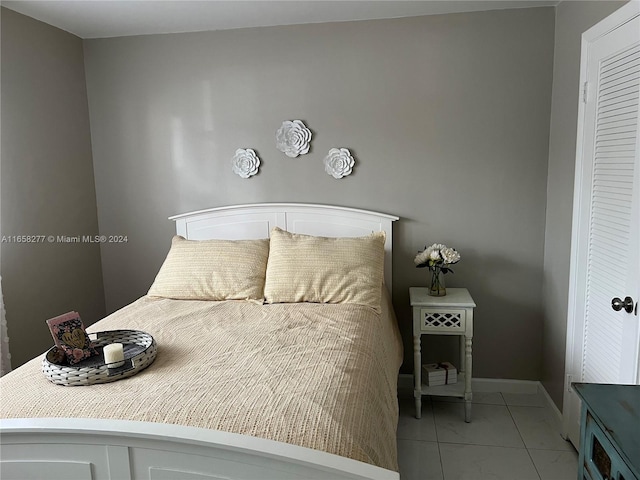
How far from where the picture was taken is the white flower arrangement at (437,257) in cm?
282

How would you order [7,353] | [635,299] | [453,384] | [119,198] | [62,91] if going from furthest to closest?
[119,198]
[62,91]
[453,384]
[7,353]
[635,299]

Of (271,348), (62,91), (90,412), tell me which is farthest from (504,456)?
Answer: (62,91)

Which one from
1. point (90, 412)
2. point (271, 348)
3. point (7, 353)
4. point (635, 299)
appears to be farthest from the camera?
point (7, 353)

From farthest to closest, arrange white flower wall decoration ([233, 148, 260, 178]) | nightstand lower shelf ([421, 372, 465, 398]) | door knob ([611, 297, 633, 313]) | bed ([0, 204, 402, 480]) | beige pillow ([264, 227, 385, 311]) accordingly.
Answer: white flower wall decoration ([233, 148, 260, 178]), nightstand lower shelf ([421, 372, 465, 398]), beige pillow ([264, 227, 385, 311]), door knob ([611, 297, 633, 313]), bed ([0, 204, 402, 480])

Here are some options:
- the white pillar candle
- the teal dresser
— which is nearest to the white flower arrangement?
the teal dresser

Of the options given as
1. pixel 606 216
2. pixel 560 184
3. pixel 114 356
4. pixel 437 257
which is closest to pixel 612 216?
pixel 606 216

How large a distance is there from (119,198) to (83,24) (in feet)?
3.70

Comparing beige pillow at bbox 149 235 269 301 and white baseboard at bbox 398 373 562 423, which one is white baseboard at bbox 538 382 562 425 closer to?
white baseboard at bbox 398 373 562 423

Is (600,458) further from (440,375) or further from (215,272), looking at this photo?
(215,272)

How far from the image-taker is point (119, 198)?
3408mm

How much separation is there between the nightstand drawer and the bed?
215 millimetres

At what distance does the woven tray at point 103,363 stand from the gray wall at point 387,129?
1.35 metres

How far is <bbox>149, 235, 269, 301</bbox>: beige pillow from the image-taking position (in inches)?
108

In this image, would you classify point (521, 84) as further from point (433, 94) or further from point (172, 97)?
point (172, 97)
